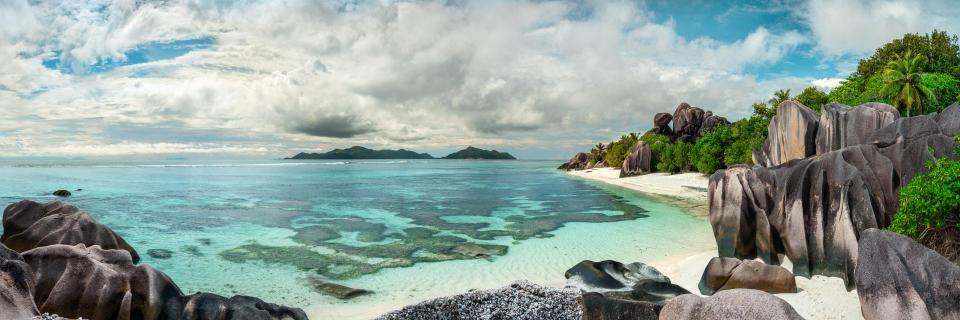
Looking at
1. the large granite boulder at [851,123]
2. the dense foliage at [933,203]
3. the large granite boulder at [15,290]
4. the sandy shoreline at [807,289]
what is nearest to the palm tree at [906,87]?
the large granite boulder at [851,123]

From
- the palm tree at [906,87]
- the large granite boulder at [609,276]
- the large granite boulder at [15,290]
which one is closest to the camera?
the large granite boulder at [15,290]

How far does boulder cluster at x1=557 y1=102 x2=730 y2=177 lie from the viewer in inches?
2800

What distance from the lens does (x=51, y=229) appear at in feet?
55.0

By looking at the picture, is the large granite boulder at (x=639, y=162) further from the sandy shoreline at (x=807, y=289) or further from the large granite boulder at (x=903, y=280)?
the large granite boulder at (x=903, y=280)

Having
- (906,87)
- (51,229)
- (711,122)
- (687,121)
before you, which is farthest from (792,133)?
(687,121)

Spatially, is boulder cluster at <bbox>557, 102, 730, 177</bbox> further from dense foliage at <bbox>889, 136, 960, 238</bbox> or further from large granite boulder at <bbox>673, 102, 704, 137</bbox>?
dense foliage at <bbox>889, 136, 960, 238</bbox>

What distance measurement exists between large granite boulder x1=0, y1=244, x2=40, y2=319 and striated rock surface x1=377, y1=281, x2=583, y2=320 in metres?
5.57

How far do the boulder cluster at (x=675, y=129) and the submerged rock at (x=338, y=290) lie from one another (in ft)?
202

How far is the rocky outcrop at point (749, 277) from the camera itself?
1183cm

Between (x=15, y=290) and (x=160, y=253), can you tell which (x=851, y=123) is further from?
(x=160, y=253)

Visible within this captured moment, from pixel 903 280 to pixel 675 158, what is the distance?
60.7 metres

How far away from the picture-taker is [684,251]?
19.7 metres

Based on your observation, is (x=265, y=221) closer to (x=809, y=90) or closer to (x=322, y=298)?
(x=322, y=298)

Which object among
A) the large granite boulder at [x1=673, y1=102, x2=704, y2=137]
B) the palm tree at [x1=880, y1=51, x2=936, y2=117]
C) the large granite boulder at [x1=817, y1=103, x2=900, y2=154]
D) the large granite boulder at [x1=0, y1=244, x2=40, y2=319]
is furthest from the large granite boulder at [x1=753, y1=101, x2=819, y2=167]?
the large granite boulder at [x1=673, y1=102, x2=704, y2=137]
